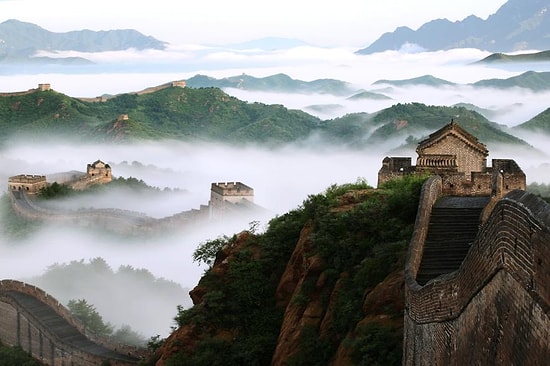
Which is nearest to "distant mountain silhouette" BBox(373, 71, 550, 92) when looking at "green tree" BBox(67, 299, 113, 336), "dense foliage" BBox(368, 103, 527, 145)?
"dense foliage" BBox(368, 103, 527, 145)

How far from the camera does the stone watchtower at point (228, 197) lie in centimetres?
8369

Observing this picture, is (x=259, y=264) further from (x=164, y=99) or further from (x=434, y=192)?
(x=164, y=99)

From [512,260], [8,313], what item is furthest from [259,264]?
[8,313]

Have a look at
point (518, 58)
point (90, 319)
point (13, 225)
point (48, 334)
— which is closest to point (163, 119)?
point (13, 225)

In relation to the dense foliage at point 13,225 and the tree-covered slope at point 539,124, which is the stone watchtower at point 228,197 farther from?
the tree-covered slope at point 539,124

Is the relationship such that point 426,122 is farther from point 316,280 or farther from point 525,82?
point 316,280

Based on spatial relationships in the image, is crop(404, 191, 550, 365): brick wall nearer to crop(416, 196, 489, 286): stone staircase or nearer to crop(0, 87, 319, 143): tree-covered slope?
crop(416, 196, 489, 286): stone staircase

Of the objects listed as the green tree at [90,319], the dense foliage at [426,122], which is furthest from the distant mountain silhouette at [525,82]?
the green tree at [90,319]

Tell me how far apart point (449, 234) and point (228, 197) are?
222ft

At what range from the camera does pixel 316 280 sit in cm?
2030

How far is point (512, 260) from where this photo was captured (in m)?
7.78

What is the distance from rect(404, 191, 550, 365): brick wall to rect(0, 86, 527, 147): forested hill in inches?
5249

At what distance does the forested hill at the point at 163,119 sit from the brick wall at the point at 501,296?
133322mm

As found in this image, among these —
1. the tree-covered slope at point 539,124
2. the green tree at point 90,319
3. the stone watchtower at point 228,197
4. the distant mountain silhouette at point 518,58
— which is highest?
the distant mountain silhouette at point 518,58
